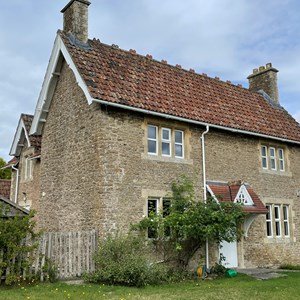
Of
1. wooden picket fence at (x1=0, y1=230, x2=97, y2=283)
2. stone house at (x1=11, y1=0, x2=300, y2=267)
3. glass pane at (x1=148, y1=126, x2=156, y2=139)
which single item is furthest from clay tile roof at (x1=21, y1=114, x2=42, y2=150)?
wooden picket fence at (x1=0, y1=230, x2=97, y2=283)

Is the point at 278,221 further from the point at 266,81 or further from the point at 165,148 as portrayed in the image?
the point at 266,81

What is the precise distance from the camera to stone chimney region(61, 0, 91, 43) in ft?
58.7

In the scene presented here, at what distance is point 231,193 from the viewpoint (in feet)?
58.7

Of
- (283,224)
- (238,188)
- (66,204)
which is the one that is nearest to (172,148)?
(238,188)

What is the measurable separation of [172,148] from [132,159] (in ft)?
7.25

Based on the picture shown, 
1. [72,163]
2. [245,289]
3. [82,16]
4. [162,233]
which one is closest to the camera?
[245,289]

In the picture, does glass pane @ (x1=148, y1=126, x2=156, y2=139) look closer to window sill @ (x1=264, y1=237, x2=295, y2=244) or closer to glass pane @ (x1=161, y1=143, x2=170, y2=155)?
glass pane @ (x1=161, y1=143, x2=170, y2=155)

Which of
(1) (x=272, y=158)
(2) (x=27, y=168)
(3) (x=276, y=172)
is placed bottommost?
(3) (x=276, y=172)

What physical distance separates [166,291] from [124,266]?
1.71 meters

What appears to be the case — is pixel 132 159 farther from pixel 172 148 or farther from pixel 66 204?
pixel 66 204

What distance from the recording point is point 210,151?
61.2 ft

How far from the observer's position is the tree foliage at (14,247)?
492 inches

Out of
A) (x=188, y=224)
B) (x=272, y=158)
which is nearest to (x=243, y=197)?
(x=188, y=224)

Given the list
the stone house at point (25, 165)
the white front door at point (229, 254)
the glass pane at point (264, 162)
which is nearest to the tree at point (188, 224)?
the white front door at point (229, 254)
